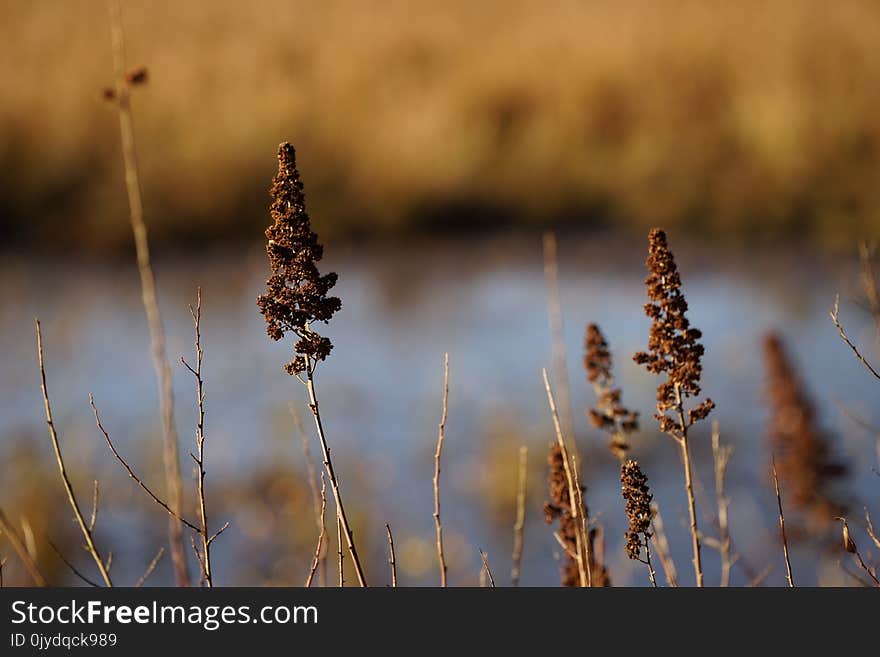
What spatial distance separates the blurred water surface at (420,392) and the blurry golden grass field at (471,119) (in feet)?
→ 4.49

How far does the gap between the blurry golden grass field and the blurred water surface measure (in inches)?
53.9

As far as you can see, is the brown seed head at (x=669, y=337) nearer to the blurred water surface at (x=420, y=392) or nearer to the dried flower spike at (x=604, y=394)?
the dried flower spike at (x=604, y=394)

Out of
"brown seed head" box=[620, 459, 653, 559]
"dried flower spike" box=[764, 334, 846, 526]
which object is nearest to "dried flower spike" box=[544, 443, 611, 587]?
"brown seed head" box=[620, 459, 653, 559]

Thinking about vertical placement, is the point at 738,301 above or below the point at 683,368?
above

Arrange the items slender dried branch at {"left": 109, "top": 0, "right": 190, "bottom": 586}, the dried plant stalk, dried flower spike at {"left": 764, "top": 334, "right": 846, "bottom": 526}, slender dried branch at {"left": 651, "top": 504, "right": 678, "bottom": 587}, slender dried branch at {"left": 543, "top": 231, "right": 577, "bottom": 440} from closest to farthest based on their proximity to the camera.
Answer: slender dried branch at {"left": 109, "top": 0, "right": 190, "bottom": 586}
slender dried branch at {"left": 543, "top": 231, "right": 577, "bottom": 440}
the dried plant stalk
slender dried branch at {"left": 651, "top": 504, "right": 678, "bottom": 587}
dried flower spike at {"left": 764, "top": 334, "right": 846, "bottom": 526}

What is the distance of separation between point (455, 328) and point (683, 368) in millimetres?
7295

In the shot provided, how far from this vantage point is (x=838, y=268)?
32.9ft

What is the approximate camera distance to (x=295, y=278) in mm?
2092

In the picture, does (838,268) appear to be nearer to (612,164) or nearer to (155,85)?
(612,164)

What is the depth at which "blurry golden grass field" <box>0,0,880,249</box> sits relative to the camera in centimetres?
1281

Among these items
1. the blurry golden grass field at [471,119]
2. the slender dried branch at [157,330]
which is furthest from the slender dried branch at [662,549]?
the blurry golden grass field at [471,119]

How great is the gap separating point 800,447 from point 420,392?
4.50m

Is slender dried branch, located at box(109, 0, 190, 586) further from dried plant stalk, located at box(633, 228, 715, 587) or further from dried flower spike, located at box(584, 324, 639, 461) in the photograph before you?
dried flower spike, located at box(584, 324, 639, 461)
